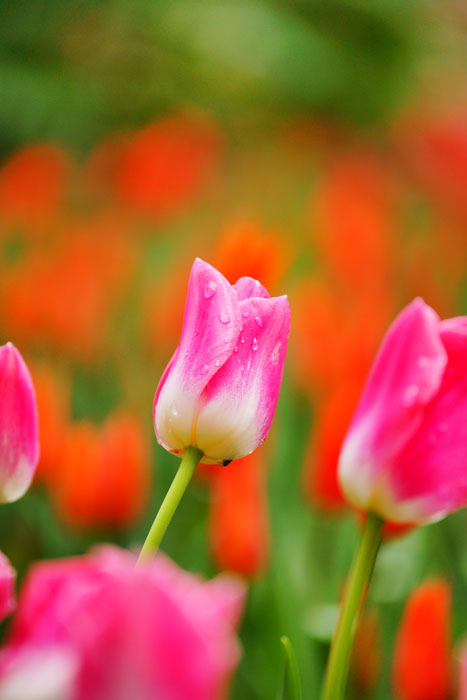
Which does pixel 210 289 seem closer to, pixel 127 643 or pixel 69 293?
pixel 127 643

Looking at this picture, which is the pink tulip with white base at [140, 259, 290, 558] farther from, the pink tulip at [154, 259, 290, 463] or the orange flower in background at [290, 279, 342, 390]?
the orange flower in background at [290, 279, 342, 390]

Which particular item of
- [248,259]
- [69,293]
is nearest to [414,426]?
[248,259]

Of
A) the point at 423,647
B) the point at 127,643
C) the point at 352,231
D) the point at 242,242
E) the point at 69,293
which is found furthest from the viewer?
the point at 352,231

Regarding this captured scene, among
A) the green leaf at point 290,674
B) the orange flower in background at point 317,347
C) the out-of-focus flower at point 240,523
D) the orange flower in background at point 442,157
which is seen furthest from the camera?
the orange flower in background at point 442,157

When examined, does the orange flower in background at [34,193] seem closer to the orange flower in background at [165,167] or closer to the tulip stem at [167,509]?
the orange flower in background at [165,167]

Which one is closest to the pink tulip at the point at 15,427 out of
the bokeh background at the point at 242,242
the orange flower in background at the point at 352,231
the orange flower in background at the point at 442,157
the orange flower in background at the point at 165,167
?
the bokeh background at the point at 242,242

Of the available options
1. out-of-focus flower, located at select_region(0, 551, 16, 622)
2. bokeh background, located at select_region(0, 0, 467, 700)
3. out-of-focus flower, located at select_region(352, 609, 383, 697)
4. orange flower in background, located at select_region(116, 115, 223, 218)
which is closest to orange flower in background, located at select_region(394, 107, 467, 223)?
bokeh background, located at select_region(0, 0, 467, 700)
